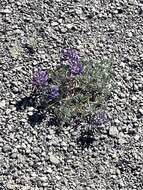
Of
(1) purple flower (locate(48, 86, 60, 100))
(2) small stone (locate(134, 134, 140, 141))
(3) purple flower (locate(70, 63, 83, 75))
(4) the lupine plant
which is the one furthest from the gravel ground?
(3) purple flower (locate(70, 63, 83, 75))

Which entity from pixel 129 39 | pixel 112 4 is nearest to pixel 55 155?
pixel 129 39

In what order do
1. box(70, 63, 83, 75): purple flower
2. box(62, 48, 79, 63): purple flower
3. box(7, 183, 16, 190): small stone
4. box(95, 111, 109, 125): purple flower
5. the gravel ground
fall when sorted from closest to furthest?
box(7, 183, 16, 190): small stone
the gravel ground
box(95, 111, 109, 125): purple flower
box(70, 63, 83, 75): purple flower
box(62, 48, 79, 63): purple flower

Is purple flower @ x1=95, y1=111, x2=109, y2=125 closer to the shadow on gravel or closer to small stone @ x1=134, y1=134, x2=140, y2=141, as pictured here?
Answer: the shadow on gravel

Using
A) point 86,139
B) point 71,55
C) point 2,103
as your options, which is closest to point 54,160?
point 86,139

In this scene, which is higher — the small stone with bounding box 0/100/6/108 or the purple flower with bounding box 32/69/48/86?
the purple flower with bounding box 32/69/48/86

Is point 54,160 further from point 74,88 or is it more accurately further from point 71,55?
point 71,55

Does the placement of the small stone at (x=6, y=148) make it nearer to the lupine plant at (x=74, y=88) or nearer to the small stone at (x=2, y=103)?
the small stone at (x=2, y=103)
